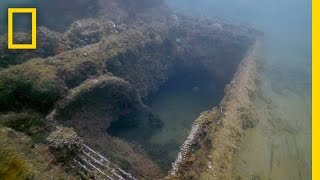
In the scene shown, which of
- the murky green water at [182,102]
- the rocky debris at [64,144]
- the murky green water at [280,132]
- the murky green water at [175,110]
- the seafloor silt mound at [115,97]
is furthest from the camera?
the murky green water at [182,102]

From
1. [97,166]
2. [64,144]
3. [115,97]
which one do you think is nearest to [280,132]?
[115,97]

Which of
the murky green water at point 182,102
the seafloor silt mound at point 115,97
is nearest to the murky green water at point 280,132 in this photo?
the seafloor silt mound at point 115,97

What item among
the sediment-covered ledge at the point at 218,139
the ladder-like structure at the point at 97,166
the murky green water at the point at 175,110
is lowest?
the murky green water at the point at 175,110

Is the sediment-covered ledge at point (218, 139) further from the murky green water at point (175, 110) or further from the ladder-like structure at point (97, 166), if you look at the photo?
the murky green water at point (175, 110)

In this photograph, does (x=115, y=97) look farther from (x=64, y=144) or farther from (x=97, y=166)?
(x=64, y=144)

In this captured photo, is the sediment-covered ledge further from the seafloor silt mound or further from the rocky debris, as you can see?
the rocky debris

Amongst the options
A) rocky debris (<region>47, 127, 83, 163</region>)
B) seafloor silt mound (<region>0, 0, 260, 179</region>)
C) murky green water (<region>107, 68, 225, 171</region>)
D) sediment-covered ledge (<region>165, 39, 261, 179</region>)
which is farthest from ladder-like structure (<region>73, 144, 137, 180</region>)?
murky green water (<region>107, 68, 225, 171</region>)
